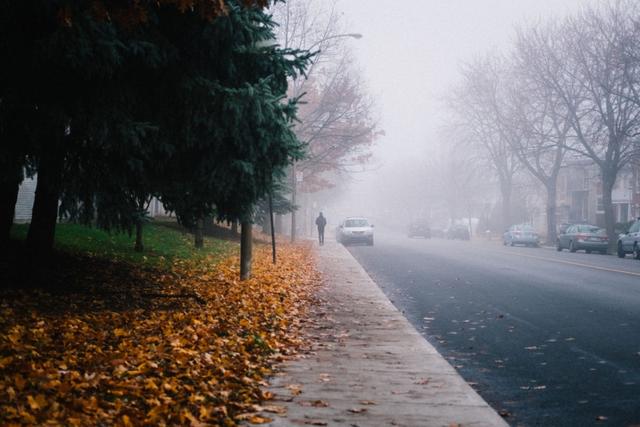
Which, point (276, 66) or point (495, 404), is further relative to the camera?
point (276, 66)

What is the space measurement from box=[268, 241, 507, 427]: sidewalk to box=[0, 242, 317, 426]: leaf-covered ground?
296 millimetres

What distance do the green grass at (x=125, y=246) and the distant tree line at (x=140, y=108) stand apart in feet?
8.06

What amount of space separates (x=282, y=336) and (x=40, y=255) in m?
4.99

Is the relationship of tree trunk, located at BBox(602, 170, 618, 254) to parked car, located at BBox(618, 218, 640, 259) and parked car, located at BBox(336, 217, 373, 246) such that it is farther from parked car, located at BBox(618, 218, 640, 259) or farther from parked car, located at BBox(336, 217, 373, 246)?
parked car, located at BBox(336, 217, 373, 246)

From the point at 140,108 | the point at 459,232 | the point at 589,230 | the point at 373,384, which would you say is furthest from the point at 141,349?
the point at 459,232

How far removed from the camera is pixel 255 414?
4.58 m

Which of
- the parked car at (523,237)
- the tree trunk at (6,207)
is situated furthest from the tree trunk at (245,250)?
the parked car at (523,237)

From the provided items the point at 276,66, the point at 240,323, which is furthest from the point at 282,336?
the point at 276,66

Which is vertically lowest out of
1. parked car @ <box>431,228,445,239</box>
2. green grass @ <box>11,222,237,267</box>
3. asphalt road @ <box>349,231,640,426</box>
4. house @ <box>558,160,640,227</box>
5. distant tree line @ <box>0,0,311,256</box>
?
asphalt road @ <box>349,231,640,426</box>

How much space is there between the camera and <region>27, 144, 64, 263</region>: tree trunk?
9.63m

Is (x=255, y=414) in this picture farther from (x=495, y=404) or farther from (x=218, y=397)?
(x=495, y=404)

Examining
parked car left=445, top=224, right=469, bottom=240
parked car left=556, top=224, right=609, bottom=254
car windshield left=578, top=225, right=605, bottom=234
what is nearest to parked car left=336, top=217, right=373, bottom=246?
parked car left=556, top=224, right=609, bottom=254

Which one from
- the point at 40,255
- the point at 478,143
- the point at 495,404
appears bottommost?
the point at 495,404

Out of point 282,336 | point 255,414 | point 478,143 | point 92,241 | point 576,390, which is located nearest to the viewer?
point 255,414
